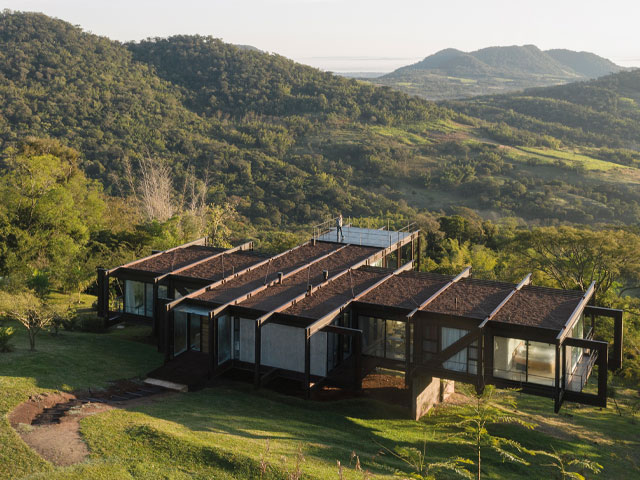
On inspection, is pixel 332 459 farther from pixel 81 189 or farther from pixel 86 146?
pixel 86 146

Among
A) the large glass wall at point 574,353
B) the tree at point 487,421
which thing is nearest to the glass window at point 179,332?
the tree at point 487,421

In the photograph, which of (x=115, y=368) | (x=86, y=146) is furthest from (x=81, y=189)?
(x=86, y=146)

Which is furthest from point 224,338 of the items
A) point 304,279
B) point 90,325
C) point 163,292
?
point 90,325

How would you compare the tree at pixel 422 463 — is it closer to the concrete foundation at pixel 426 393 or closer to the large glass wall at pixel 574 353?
the concrete foundation at pixel 426 393

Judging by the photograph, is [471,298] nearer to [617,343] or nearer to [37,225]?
[617,343]

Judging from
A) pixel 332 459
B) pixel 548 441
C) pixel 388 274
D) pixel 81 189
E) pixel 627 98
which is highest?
pixel 627 98

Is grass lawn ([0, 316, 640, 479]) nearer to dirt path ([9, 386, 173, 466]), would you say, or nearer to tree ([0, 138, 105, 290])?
dirt path ([9, 386, 173, 466])
